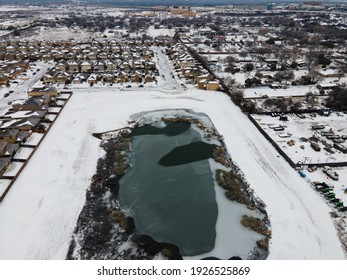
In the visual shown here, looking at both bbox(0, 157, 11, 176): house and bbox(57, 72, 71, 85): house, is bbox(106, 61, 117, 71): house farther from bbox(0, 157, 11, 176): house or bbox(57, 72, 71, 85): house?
bbox(0, 157, 11, 176): house

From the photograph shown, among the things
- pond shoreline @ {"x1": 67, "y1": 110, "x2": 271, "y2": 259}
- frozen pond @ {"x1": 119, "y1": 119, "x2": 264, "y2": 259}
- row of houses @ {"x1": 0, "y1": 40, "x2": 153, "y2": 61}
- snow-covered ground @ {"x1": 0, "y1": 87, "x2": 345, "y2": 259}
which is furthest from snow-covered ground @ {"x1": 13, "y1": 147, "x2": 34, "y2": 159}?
row of houses @ {"x1": 0, "y1": 40, "x2": 153, "y2": 61}

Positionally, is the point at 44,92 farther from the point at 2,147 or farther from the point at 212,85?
the point at 212,85

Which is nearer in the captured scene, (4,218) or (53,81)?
(4,218)

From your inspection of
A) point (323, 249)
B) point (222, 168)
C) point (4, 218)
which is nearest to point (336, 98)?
point (222, 168)

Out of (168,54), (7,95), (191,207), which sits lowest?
(168,54)

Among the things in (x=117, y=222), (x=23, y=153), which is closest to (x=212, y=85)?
(x=23, y=153)

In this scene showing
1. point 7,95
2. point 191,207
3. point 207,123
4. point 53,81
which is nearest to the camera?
point 191,207

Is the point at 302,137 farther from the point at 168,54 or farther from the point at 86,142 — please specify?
the point at 168,54
